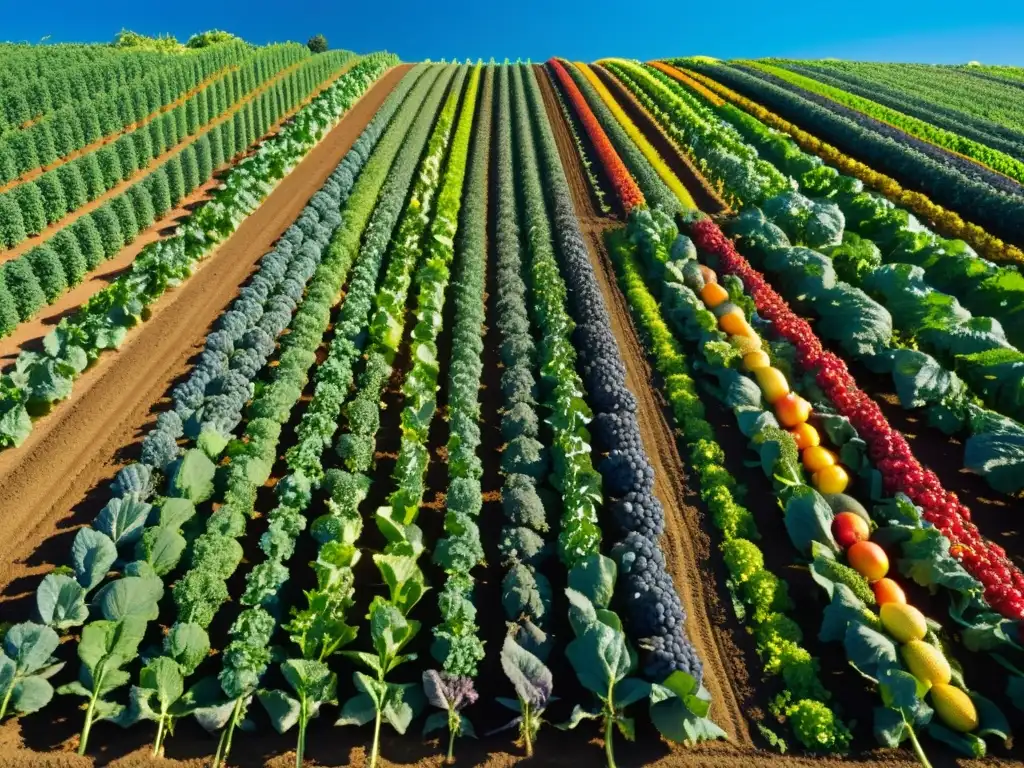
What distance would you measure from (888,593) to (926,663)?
1.23 metres

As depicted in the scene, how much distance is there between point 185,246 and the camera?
20875 mm

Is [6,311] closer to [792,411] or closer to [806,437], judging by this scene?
[792,411]

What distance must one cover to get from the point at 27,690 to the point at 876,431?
46.7 ft

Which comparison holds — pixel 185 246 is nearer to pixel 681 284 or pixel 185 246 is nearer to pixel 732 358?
pixel 681 284

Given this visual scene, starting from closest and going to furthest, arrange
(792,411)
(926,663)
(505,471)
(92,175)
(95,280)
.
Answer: (926,663) < (505,471) < (792,411) < (95,280) < (92,175)

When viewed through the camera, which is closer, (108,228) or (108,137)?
(108,228)

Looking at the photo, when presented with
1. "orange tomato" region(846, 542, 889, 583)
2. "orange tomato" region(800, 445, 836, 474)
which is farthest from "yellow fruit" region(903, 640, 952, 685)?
"orange tomato" region(800, 445, 836, 474)

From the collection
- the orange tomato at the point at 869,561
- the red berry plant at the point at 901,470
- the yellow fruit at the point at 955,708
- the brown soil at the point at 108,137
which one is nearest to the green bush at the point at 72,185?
the brown soil at the point at 108,137

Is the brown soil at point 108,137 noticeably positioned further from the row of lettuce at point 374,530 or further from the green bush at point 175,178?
the row of lettuce at point 374,530

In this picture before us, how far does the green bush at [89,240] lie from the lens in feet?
64.8

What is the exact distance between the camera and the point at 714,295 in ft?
58.5

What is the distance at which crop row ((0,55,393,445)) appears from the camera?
1425cm

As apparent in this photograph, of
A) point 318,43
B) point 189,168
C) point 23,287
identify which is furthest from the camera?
point 318,43

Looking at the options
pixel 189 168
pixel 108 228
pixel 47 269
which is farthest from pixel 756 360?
pixel 189 168
